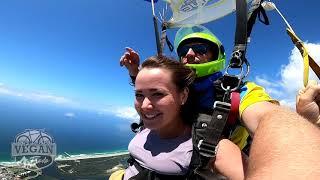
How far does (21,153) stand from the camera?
46.3 m

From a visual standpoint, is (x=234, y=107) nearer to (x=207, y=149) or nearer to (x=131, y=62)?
(x=207, y=149)

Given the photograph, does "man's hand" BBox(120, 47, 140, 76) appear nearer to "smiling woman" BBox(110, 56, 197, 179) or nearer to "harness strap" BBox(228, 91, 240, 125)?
"smiling woman" BBox(110, 56, 197, 179)

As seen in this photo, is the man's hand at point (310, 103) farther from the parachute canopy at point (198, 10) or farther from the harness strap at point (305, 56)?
the parachute canopy at point (198, 10)

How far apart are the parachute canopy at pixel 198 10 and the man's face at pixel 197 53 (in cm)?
559

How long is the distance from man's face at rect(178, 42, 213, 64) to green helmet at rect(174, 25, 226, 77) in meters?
0.06

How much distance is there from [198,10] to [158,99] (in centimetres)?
735

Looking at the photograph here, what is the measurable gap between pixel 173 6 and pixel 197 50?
7.87m

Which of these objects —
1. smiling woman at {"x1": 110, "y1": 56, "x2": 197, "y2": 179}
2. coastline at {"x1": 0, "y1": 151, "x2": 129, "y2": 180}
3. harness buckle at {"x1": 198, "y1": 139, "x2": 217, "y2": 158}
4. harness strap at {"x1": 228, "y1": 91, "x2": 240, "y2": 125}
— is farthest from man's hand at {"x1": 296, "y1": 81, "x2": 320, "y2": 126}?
coastline at {"x1": 0, "y1": 151, "x2": 129, "y2": 180}

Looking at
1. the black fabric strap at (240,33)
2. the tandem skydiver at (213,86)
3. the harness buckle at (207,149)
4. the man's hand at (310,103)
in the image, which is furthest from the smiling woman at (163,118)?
the man's hand at (310,103)

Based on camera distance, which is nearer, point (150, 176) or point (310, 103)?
Answer: point (310, 103)

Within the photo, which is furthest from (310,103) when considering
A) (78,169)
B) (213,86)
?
(78,169)

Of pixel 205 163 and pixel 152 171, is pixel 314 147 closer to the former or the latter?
pixel 205 163

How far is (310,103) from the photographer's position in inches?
68.7

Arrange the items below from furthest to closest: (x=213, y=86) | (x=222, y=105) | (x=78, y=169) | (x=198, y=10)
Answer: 1. (x=78, y=169)
2. (x=198, y=10)
3. (x=213, y=86)
4. (x=222, y=105)
